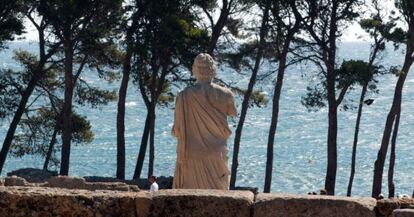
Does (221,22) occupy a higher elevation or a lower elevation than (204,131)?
higher

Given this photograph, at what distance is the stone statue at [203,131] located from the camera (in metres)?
9.59

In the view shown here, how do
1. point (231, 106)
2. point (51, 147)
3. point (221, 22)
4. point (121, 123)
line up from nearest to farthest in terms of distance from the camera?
point (231, 106), point (121, 123), point (221, 22), point (51, 147)

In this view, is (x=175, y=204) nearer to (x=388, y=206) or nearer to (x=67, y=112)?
(x=388, y=206)

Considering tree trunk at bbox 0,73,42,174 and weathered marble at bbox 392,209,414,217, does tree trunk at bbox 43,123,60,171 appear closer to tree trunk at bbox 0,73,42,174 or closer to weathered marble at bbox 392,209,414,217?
tree trunk at bbox 0,73,42,174

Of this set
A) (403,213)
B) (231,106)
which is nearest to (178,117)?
(231,106)

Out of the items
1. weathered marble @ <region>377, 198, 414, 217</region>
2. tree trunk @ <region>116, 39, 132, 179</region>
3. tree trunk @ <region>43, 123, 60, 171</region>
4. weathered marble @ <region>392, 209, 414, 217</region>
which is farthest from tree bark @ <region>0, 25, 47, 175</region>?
weathered marble @ <region>392, 209, 414, 217</region>

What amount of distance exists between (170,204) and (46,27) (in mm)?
23430

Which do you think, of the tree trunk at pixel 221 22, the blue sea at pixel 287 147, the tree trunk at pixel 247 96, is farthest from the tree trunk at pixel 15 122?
the blue sea at pixel 287 147

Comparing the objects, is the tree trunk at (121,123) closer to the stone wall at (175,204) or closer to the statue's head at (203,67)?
the statue's head at (203,67)

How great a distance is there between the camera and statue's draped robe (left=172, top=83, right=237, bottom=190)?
9.59 meters

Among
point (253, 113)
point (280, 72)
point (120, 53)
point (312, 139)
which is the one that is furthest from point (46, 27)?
point (253, 113)

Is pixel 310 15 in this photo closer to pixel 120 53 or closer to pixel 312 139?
pixel 120 53

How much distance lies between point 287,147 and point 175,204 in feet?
204

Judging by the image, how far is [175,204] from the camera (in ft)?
18.3
